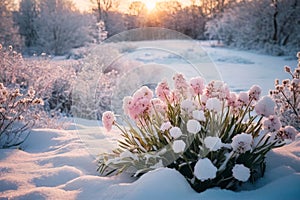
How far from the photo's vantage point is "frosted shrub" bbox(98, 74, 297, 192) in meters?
2.03

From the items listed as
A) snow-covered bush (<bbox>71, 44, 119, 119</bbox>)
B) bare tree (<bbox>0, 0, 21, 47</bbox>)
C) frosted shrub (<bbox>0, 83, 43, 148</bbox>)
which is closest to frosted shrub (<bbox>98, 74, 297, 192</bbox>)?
frosted shrub (<bbox>0, 83, 43, 148</bbox>)

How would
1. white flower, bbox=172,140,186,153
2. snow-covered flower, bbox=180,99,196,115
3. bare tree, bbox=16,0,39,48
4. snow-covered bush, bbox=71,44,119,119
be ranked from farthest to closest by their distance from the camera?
bare tree, bbox=16,0,39,48, snow-covered bush, bbox=71,44,119,119, snow-covered flower, bbox=180,99,196,115, white flower, bbox=172,140,186,153

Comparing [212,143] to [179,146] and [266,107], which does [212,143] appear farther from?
[266,107]

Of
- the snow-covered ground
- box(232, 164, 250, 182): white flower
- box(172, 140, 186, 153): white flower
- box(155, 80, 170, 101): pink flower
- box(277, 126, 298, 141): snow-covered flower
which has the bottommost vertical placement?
the snow-covered ground

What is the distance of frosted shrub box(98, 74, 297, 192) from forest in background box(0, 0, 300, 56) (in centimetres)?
1295

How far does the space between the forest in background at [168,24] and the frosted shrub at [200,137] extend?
12946mm

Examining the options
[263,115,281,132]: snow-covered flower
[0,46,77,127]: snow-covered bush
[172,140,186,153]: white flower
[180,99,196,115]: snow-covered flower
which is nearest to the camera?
[172,140,186,153]: white flower

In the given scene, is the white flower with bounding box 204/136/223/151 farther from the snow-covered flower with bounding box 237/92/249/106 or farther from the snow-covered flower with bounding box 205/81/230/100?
the snow-covered flower with bounding box 237/92/249/106

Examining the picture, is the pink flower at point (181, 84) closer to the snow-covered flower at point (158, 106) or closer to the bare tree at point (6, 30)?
the snow-covered flower at point (158, 106)

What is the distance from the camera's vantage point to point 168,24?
110ft

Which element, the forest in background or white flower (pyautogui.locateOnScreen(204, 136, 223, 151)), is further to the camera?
the forest in background

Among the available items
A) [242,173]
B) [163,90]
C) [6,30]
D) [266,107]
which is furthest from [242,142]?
[6,30]

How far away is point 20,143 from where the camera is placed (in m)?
3.53

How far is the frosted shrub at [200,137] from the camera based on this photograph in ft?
6.66
